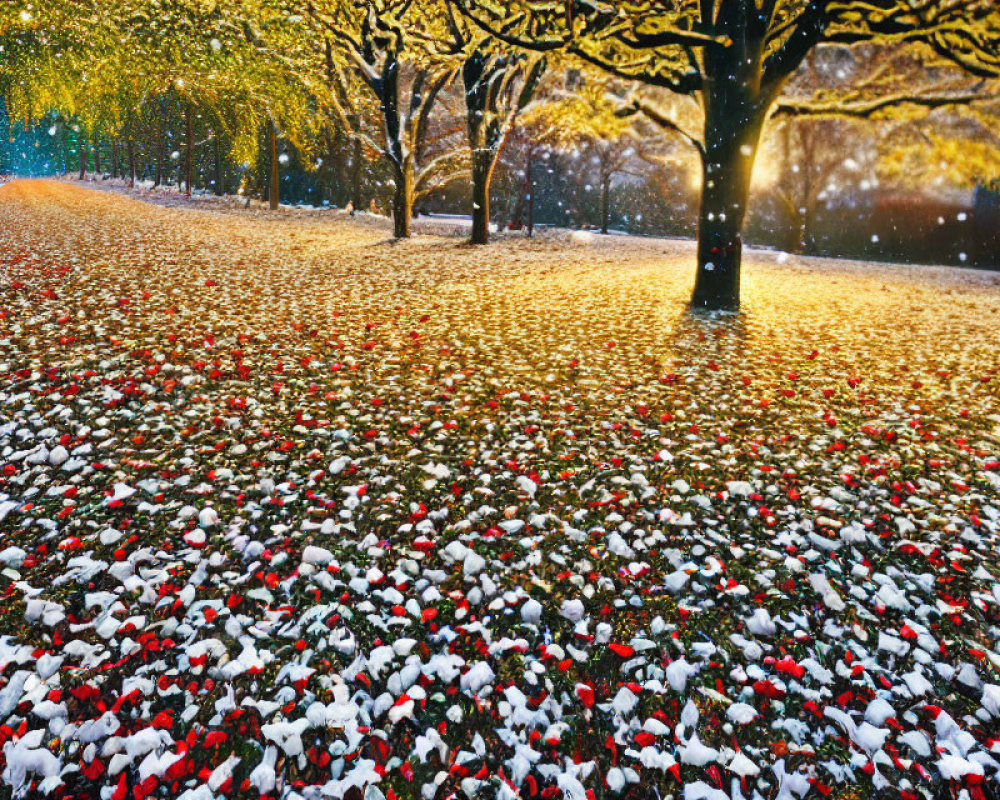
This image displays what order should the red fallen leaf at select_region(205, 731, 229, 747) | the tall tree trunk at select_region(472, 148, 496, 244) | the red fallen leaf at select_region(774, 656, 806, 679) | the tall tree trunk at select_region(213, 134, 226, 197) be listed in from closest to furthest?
the red fallen leaf at select_region(205, 731, 229, 747)
the red fallen leaf at select_region(774, 656, 806, 679)
the tall tree trunk at select_region(472, 148, 496, 244)
the tall tree trunk at select_region(213, 134, 226, 197)

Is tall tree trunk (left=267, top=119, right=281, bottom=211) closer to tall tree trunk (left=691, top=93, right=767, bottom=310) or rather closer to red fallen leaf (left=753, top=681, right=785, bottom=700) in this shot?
tall tree trunk (left=691, top=93, right=767, bottom=310)

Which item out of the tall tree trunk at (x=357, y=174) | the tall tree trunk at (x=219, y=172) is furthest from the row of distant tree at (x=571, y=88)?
the tall tree trunk at (x=219, y=172)

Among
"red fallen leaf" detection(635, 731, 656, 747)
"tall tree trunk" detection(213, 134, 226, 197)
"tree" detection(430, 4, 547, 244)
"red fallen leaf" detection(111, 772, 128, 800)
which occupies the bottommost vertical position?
"red fallen leaf" detection(111, 772, 128, 800)

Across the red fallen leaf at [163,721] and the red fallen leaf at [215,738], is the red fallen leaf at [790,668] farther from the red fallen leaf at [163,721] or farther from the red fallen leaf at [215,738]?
the red fallen leaf at [163,721]

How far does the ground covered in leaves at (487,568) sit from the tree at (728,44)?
3.83 m

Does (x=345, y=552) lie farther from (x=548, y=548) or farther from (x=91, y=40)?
(x=91, y=40)

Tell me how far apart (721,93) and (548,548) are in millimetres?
10240

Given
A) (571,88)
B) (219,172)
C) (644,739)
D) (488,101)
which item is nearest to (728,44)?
(488,101)

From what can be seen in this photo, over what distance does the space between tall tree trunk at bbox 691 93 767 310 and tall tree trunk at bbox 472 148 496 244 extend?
980cm

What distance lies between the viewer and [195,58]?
2434 cm

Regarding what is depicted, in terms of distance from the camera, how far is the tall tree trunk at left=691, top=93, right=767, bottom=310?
10602 mm

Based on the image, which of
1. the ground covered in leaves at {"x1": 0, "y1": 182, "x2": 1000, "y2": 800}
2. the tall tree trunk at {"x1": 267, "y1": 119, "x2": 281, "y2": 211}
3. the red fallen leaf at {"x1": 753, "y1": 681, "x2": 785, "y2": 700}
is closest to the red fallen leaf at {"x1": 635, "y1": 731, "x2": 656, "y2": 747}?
the ground covered in leaves at {"x1": 0, "y1": 182, "x2": 1000, "y2": 800}

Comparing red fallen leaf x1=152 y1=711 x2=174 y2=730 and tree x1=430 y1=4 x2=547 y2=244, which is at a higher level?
tree x1=430 y1=4 x2=547 y2=244

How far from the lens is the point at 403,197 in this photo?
21.3 meters
